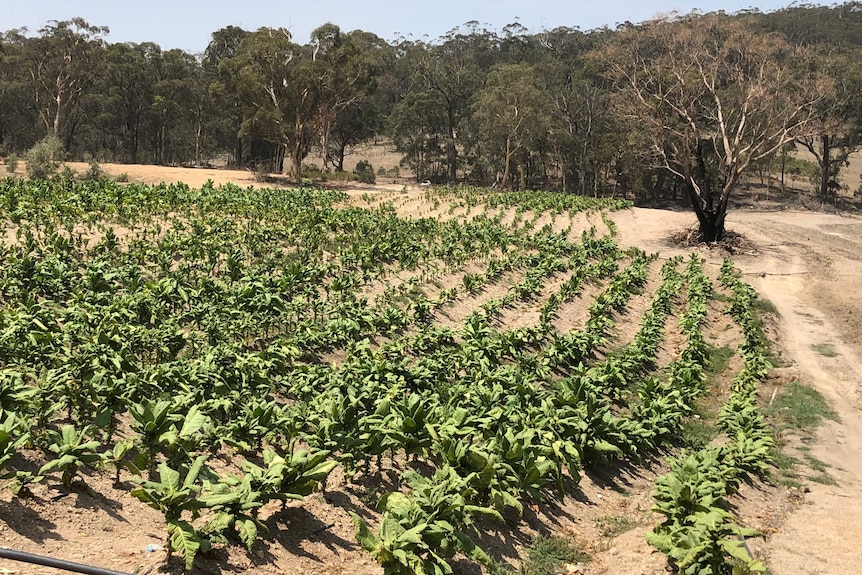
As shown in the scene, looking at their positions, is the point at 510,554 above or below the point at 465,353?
below

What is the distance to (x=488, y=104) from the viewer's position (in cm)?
4812

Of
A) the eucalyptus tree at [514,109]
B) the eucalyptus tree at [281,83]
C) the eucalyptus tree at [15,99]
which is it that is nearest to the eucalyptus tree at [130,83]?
the eucalyptus tree at [15,99]

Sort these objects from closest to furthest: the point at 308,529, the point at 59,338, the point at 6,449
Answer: the point at 6,449 → the point at 308,529 → the point at 59,338

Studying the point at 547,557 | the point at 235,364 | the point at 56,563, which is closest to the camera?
the point at 56,563

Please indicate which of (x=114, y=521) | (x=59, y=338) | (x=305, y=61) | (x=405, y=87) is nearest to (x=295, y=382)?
(x=59, y=338)

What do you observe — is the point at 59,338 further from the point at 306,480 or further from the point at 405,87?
the point at 405,87

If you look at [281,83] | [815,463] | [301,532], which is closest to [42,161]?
[281,83]

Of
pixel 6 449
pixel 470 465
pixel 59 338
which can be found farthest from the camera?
pixel 59 338

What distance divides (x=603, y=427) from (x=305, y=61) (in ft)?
121

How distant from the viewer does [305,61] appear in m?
40.9

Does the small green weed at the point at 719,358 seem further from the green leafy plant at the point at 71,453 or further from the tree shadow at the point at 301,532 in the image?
the green leafy plant at the point at 71,453

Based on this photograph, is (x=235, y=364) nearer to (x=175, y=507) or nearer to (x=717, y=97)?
(x=175, y=507)

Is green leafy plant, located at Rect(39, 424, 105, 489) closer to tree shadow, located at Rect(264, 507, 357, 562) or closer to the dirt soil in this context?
the dirt soil

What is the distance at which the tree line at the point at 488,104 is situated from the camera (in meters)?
29.6
